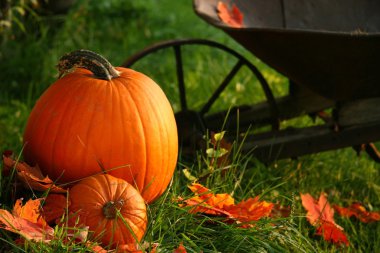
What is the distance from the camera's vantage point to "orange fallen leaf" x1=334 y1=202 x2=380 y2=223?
3.03 meters

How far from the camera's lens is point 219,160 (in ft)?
9.89

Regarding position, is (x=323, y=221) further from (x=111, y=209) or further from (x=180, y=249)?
(x=111, y=209)

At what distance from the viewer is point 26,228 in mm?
2166

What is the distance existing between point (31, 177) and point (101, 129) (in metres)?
0.28

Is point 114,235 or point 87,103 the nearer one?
point 114,235

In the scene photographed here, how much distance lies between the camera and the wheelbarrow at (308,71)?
9.43 feet

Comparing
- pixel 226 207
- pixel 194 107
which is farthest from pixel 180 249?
pixel 194 107

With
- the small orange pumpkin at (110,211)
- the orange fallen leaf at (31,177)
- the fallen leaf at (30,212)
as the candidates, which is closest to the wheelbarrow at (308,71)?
the small orange pumpkin at (110,211)

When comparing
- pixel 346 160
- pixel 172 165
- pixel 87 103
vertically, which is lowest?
pixel 346 160

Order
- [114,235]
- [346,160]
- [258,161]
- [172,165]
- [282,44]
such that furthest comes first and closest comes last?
[346,160], [258,161], [282,44], [172,165], [114,235]

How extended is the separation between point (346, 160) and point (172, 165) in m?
1.22

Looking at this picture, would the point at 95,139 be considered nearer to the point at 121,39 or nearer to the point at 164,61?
the point at 164,61

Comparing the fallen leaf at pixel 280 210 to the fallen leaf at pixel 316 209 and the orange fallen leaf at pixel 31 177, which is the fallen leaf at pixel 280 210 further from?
the orange fallen leaf at pixel 31 177

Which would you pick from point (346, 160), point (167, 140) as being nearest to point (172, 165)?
point (167, 140)
